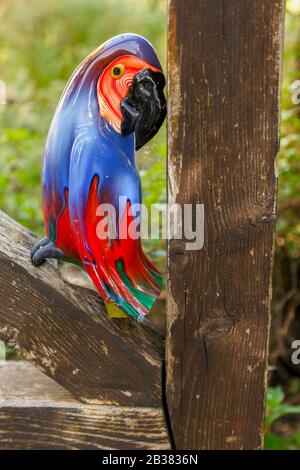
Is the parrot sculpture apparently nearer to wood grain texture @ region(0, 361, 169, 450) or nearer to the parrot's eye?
the parrot's eye

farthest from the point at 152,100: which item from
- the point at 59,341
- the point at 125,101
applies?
the point at 59,341

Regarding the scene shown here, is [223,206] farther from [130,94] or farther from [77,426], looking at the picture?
[77,426]

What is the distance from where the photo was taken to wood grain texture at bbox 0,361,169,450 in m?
1.11

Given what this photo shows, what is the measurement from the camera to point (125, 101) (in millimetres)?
1032

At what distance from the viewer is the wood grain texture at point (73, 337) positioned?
3.50 feet

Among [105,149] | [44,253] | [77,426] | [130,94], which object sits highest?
[130,94]

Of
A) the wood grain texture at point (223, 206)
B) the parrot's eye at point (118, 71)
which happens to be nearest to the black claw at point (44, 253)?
the wood grain texture at point (223, 206)

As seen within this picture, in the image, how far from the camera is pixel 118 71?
1021mm

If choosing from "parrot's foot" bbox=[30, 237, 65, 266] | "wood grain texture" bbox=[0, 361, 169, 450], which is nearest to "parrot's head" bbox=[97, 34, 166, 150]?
"parrot's foot" bbox=[30, 237, 65, 266]

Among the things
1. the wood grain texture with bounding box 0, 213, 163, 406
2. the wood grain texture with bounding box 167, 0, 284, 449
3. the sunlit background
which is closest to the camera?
the wood grain texture with bounding box 167, 0, 284, 449

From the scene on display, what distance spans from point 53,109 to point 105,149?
303cm

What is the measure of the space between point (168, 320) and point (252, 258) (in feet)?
0.64

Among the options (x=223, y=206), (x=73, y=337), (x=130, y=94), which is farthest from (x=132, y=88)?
(x=73, y=337)
